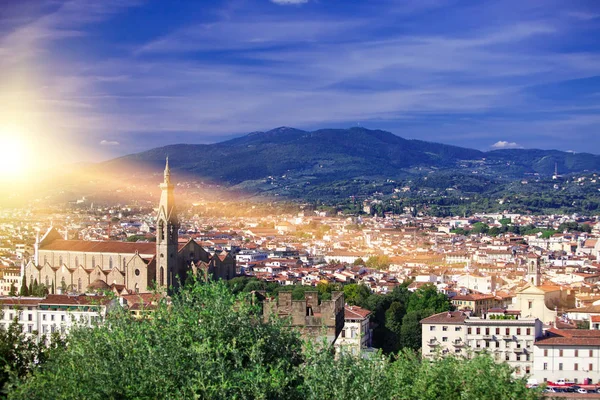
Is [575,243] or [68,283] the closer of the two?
[68,283]

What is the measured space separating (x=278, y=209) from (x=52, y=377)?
151 meters

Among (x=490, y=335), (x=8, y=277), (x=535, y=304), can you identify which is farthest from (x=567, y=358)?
(x=8, y=277)

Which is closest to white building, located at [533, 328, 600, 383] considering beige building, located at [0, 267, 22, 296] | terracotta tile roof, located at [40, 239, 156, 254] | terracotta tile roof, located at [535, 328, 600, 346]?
terracotta tile roof, located at [535, 328, 600, 346]

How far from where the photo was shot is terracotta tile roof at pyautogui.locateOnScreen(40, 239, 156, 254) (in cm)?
4891

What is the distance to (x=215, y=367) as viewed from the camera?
435 inches

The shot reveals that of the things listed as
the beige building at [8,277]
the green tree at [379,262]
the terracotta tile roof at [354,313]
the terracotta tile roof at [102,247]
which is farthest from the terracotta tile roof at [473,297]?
the green tree at [379,262]

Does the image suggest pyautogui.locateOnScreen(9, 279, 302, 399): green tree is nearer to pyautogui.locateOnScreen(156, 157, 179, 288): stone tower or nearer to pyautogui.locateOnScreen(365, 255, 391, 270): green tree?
pyautogui.locateOnScreen(156, 157, 179, 288): stone tower

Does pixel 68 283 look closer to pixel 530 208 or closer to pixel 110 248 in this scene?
pixel 110 248

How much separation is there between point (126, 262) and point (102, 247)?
10.6ft

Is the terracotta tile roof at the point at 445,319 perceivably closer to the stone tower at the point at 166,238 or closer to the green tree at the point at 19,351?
the stone tower at the point at 166,238

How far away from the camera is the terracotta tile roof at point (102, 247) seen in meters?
48.9

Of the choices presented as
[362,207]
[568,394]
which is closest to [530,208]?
[362,207]

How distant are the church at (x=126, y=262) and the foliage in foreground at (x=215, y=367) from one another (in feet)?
101

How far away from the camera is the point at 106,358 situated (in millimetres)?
11945
